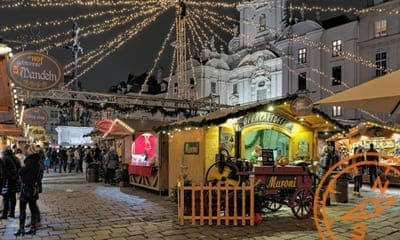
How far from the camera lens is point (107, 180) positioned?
17.3m

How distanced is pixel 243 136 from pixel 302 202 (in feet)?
11.7

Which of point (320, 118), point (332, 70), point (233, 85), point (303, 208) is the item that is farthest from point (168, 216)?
point (233, 85)

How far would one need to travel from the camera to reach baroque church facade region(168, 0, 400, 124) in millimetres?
27656

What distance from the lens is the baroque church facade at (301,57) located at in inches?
1089

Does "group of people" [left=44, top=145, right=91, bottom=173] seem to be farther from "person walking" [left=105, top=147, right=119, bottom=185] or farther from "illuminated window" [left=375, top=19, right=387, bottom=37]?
"illuminated window" [left=375, top=19, right=387, bottom=37]

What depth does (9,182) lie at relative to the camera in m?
9.00

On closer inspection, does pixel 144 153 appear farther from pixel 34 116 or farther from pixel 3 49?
pixel 3 49

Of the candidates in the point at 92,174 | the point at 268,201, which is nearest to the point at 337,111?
the point at 92,174

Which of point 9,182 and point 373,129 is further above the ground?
point 373,129

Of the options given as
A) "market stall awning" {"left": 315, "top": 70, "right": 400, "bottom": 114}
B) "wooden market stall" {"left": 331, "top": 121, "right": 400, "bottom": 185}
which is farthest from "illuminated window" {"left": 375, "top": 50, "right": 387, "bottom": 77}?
"market stall awning" {"left": 315, "top": 70, "right": 400, "bottom": 114}

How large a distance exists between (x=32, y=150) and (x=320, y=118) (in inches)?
322

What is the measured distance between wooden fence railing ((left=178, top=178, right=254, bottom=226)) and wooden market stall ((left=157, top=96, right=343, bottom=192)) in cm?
242

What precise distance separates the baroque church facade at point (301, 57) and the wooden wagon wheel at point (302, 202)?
12.9 metres

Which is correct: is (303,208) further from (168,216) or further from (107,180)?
(107,180)
